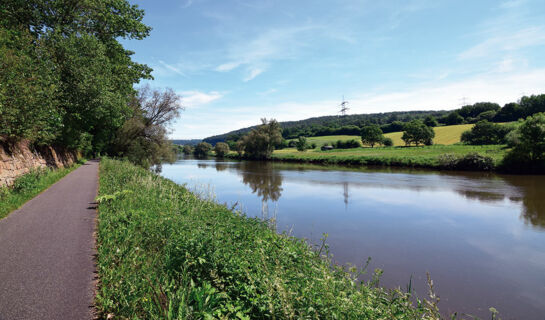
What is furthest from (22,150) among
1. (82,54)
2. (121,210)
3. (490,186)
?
(490,186)

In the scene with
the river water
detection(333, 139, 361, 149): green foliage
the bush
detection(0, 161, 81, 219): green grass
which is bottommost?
the river water

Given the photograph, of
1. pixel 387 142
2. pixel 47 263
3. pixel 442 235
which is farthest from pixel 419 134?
pixel 47 263

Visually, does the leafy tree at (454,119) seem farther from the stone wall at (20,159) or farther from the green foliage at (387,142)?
the stone wall at (20,159)

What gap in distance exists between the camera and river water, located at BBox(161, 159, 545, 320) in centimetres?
659

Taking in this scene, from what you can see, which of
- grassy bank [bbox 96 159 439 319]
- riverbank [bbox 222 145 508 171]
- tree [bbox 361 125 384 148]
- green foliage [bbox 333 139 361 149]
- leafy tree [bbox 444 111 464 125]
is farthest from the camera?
leafy tree [bbox 444 111 464 125]

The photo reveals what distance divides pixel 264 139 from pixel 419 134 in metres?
41.0

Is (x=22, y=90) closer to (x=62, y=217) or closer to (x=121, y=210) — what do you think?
(x=62, y=217)

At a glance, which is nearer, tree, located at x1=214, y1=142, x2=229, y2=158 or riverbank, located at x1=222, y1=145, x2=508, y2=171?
riverbank, located at x1=222, y1=145, x2=508, y2=171

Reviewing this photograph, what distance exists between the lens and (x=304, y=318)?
114 inches

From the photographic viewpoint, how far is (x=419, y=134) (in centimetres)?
6894

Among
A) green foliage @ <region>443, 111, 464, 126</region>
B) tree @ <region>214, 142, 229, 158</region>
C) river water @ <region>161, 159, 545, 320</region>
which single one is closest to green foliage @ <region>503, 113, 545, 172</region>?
river water @ <region>161, 159, 545, 320</region>

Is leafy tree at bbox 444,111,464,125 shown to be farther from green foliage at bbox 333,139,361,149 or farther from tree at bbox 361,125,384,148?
green foliage at bbox 333,139,361,149

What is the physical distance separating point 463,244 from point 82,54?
20657 millimetres

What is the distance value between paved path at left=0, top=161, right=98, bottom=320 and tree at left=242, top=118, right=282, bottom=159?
59.3 m
